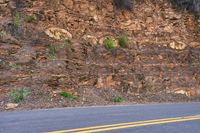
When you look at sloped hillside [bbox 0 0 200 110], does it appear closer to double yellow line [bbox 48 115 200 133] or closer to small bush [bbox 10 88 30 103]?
small bush [bbox 10 88 30 103]

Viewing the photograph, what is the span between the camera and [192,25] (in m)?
26.4

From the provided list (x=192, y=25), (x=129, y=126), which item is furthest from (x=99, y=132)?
(x=192, y=25)

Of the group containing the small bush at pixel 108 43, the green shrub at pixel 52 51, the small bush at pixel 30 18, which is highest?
the small bush at pixel 30 18

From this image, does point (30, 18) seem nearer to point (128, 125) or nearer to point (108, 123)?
point (108, 123)

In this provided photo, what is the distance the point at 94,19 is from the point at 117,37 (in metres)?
1.44

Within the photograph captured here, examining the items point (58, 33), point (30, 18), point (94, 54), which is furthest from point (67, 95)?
point (30, 18)

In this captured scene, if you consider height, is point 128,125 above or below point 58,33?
below

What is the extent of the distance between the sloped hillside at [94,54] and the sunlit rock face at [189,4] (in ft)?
1.43

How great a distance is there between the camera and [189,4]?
88.2ft

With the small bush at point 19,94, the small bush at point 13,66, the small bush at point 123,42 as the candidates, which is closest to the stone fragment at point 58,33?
the small bush at point 123,42

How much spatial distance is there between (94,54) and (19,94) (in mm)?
5371

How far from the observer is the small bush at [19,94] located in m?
16.6

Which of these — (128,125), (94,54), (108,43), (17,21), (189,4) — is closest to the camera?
(128,125)

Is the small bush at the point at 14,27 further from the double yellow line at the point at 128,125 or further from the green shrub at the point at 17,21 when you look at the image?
the double yellow line at the point at 128,125
